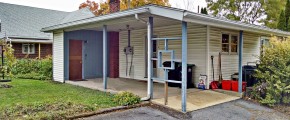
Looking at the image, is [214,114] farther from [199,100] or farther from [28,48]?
[28,48]

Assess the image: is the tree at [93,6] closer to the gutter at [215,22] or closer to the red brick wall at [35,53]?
the red brick wall at [35,53]

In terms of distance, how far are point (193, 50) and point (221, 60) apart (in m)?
1.11

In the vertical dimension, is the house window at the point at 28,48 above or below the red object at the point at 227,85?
above

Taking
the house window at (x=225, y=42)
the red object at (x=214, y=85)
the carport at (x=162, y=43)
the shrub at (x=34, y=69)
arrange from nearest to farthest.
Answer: the carport at (x=162, y=43), the red object at (x=214, y=85), the house window at (x=225, y=42), the shrub at (x=34, y=69)

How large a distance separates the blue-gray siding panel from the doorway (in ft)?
0.58

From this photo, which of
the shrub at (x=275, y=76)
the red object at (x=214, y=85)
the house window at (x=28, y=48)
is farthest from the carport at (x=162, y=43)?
the house window at (x=28, y=48)

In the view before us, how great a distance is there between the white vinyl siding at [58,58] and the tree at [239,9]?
58.0 ft

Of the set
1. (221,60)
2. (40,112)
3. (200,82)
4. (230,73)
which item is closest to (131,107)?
Result: (40,112)

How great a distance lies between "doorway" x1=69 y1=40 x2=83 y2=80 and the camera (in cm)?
984

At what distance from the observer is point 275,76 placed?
629 centimetres

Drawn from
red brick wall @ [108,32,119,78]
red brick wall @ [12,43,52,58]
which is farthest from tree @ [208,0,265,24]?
red brick wall @ [12,43,52,58]

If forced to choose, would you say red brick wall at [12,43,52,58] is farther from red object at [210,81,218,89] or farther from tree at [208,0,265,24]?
tree at [208,0,265,24]

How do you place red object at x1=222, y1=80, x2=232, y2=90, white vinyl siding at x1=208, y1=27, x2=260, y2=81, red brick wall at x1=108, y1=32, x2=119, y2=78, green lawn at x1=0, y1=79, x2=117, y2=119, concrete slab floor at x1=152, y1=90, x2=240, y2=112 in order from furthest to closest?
red brick wall at x1=108, y1=32, x2=119, y2=78 < white vinyl siding at x1=208, y1=27, x2=260, y2=81 < red object at x1=222, y1=80, x2=232, y2=90 < concrete slab floor at x1=152, y1=90, x2=240, y2=112 < green lawn at x1=0, y1=79, x2=117, y2=119

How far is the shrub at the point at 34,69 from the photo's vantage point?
10.9m
